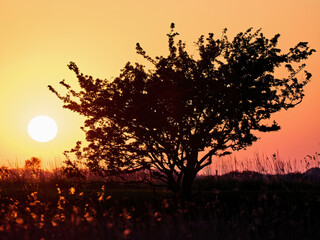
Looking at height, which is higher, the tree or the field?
the tree

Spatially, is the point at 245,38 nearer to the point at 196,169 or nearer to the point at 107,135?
Answer: the point at 196,169

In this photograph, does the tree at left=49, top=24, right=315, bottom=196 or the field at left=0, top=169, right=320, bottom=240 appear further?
the tree at left=49, top=24, right=315, bottom=196

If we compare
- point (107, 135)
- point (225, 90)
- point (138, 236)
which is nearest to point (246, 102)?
point (225, 90)

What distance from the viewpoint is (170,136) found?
1394 cm

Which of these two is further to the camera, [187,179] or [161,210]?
[187,179]

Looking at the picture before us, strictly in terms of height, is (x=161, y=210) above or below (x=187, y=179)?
below

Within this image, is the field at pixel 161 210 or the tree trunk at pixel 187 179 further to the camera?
the tree trunk at pixel 187 179

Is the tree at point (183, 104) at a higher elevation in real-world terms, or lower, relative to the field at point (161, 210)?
higher

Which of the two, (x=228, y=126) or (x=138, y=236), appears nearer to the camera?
(x=138, y=236)

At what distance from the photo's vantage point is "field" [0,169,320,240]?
850 cm

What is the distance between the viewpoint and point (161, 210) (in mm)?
12484

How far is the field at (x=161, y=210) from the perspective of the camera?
8.50m

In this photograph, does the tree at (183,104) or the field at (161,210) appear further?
the tree at (183,104)

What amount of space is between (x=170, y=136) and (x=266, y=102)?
3336 mm
